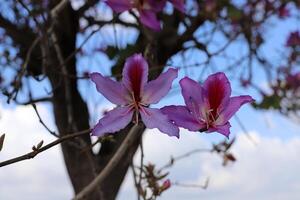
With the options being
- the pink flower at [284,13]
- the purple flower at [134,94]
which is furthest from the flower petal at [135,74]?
the pink flower at [284,13]

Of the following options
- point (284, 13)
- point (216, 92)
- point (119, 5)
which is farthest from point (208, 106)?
point (284, 13)

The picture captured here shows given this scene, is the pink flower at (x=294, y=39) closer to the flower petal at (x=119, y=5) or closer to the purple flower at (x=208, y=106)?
the flower petal at (x=119, y=5)

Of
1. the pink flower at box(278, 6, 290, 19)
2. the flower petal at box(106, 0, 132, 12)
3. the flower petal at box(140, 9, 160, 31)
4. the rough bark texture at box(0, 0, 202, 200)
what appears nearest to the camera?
the flower petal at box(106, 0, 132, 12)

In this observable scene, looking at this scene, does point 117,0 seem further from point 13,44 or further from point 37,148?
point 13,44

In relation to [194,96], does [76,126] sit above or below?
above

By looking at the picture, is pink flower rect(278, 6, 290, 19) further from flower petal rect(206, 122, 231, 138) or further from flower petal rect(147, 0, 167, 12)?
flower petal rect(206, 122, 231, 138)

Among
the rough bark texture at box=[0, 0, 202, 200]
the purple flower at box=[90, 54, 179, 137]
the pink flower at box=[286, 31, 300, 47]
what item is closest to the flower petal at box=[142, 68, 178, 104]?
the purple flower at box=[90, 54, 179, 137]

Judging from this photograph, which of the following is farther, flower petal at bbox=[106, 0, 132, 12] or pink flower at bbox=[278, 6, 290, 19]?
pink flower at bbox=[278, 6, 290, 19]

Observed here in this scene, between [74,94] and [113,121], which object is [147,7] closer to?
[113,121]
